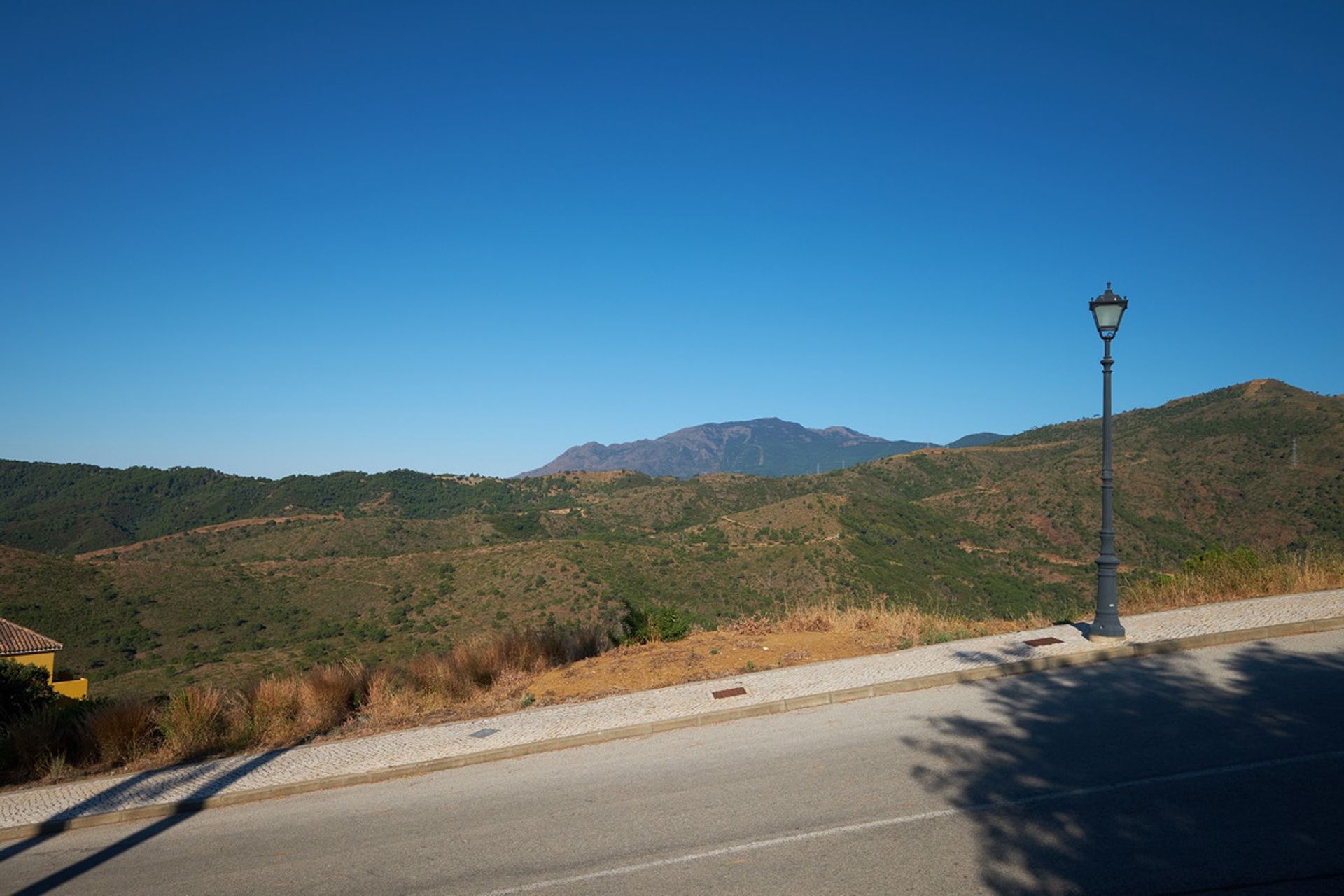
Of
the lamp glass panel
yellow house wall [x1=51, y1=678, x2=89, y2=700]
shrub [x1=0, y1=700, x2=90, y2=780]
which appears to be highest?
the lamp glass panel

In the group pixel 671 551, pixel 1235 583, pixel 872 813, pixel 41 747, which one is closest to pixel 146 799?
pixel 41 747

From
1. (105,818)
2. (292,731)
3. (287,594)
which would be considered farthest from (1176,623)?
(287,594)

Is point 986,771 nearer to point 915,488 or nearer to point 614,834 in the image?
point 614,834

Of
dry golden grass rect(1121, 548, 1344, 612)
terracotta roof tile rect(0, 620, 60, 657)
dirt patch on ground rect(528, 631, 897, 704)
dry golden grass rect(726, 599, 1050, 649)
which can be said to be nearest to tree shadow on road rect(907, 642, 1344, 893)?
dry golden grass rect(726, 599, 1050, 649)

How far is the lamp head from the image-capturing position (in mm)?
10406

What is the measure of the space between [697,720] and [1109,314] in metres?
7.65

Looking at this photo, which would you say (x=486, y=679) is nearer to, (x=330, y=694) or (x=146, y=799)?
(x=330, y=694)

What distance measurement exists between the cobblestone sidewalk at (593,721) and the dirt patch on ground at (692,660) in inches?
20.2

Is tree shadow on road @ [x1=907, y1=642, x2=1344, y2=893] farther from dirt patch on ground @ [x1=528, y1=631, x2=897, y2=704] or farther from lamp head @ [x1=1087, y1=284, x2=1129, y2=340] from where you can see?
lamp head @ [x1=1087, y1=284, x2=1129, y2=340]

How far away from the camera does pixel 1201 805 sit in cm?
511

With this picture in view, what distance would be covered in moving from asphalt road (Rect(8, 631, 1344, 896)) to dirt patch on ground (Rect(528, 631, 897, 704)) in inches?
99.4

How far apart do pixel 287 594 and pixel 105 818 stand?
145ft

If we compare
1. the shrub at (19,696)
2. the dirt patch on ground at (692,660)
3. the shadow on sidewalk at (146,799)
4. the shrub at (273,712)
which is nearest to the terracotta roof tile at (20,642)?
the shrub at (19,696)

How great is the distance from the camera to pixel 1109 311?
10.4m
